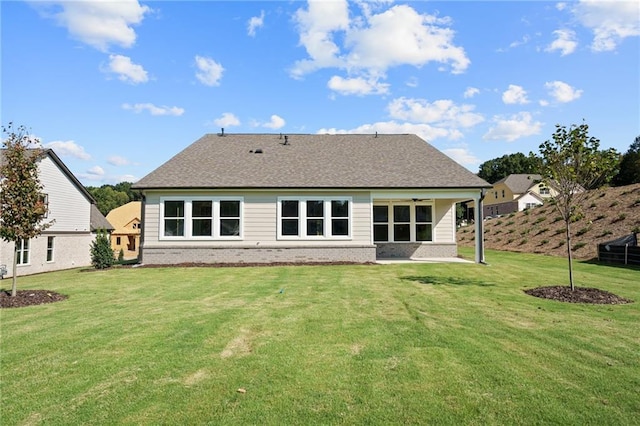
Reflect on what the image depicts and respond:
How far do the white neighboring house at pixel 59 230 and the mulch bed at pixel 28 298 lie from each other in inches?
642

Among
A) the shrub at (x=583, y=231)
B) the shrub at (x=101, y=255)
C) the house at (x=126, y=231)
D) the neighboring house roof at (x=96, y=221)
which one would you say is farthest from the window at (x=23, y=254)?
the shrub at (x=583, y=231)

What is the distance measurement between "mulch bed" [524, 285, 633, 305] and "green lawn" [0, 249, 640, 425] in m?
0.48

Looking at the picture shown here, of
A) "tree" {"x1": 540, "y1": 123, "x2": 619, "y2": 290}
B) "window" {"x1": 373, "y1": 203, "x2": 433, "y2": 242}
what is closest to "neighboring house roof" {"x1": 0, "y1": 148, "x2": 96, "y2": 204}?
"window" {"x1": 373, "y1": 203, "x2": 433, "y2": 242}

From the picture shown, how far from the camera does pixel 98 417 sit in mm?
3441

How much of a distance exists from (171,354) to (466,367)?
12.5 ft

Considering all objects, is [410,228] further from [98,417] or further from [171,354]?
[98,417]

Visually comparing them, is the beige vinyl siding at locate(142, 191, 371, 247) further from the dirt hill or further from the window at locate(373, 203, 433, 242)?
the dirt hill

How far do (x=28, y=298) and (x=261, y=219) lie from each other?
30.2ft

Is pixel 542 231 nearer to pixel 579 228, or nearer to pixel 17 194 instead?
pixel 579 228

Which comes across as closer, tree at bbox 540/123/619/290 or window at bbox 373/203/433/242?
tree at bbox 540/123/619/290

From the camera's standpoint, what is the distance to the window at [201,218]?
16.6 metres

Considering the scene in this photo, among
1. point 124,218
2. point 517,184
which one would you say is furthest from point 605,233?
point 124,218

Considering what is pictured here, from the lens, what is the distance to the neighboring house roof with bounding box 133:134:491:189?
16.8 m

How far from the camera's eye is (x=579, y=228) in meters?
23.5
